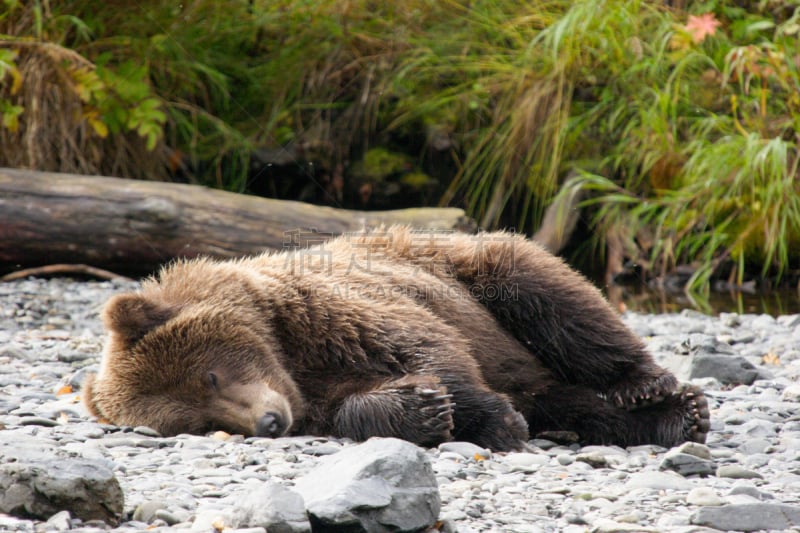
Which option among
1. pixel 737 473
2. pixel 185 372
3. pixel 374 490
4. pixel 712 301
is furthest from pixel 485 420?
pixel 712 301

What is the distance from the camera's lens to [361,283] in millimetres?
4215

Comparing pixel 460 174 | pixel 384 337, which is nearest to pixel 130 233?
pixel 460 174

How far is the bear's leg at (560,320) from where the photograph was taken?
425 cm

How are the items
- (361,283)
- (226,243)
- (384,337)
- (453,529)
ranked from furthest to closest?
(226,243)
(361,283)
(384,337)
(453,529)

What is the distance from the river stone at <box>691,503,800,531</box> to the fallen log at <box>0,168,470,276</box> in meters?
5.23

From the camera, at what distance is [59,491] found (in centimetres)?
243

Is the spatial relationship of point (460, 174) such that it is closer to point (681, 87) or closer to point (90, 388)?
point (681, 87)

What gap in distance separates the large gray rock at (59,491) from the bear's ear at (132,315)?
4.00 ft

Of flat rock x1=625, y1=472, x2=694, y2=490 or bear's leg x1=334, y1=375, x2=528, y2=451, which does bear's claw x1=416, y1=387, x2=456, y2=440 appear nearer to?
bear's leg x1=334, y1=375, x2=528, y2=451

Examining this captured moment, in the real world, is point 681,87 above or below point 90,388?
above

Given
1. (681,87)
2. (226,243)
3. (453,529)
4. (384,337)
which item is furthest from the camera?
(681,87)

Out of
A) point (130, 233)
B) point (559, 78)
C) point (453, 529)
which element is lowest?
point (130, 233)

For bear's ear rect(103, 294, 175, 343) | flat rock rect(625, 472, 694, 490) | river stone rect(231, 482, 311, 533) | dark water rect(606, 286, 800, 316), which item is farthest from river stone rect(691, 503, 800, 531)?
dark water rect(606, 286, 800, 316)

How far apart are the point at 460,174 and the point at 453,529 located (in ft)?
25.9
